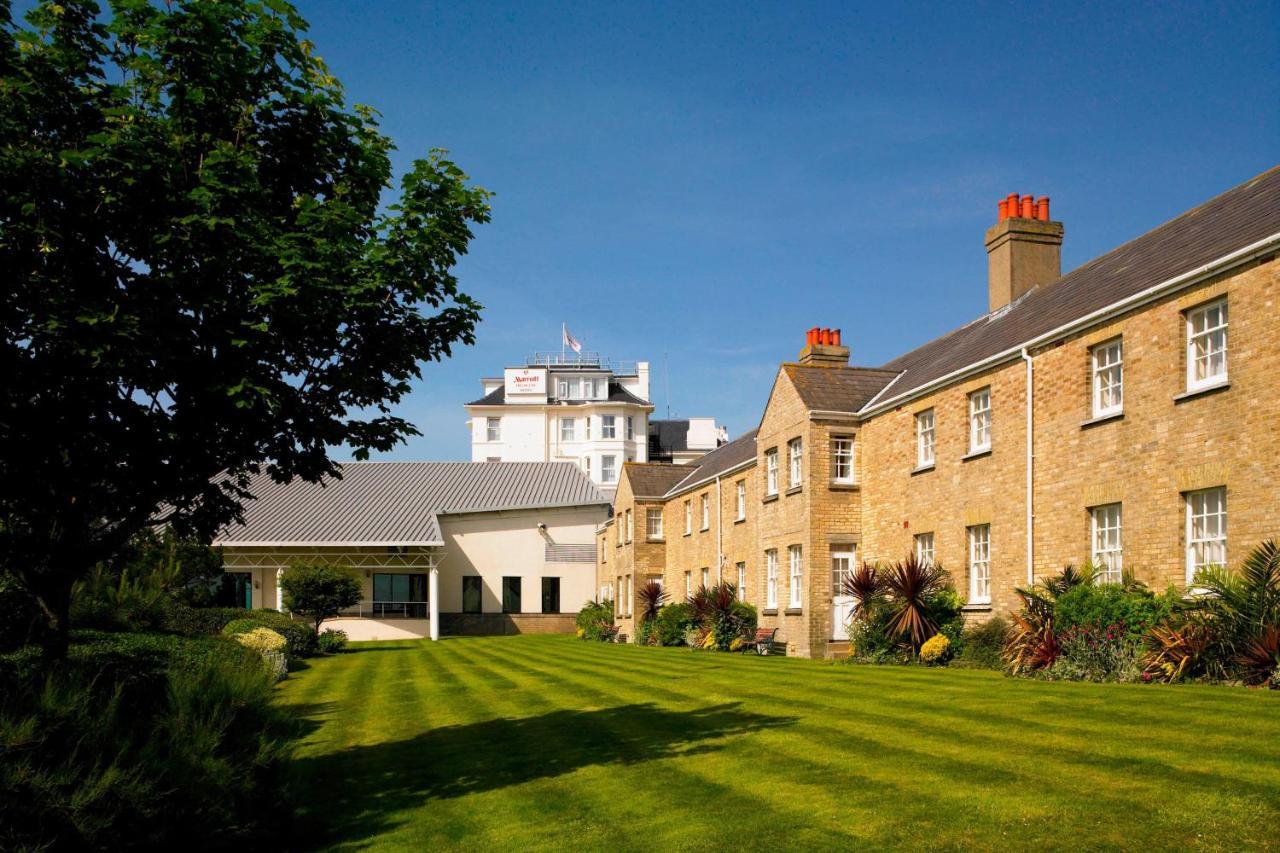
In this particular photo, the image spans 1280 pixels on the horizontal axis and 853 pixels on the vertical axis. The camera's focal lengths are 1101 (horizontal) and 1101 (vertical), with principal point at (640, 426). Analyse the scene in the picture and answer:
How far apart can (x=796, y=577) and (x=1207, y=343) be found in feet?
44.6

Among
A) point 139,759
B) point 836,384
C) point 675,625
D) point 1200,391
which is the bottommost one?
point 675,625

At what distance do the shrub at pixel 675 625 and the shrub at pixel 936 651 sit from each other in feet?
45.1

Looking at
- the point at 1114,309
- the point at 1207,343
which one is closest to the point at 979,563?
the point at 1114,309

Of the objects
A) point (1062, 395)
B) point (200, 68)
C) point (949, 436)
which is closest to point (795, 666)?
point (949, 436)

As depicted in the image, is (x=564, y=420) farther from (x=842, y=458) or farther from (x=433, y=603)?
(x=842, y=458)

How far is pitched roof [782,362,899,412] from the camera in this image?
27219mm

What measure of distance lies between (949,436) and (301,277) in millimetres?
16801

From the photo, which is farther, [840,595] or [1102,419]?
[840,595]

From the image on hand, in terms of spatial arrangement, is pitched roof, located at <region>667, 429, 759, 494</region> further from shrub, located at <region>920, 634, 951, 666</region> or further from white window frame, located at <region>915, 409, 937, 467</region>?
shrub, located at <region>920, 634, 951, 666</region>

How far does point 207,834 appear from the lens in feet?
26.0

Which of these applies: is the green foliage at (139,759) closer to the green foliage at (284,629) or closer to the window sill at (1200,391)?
the window sill at (1200,391)

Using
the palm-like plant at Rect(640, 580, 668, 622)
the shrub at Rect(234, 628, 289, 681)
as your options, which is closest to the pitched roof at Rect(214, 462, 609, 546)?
the palm-like plant at Rect(640, 580, 668, 622)

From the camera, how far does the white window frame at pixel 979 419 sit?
21984 millimetres

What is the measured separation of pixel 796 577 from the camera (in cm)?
2797
